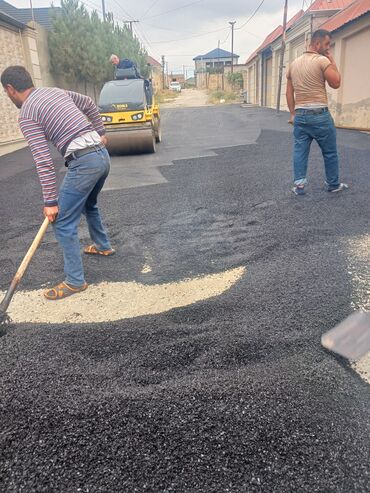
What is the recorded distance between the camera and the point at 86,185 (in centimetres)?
325

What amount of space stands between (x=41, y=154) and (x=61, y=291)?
1.12 metres

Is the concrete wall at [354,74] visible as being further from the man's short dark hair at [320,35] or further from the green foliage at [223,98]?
the green foliage at [223,98]

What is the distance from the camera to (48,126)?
3020 millimetres

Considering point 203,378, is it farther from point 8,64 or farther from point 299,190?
point 8,64

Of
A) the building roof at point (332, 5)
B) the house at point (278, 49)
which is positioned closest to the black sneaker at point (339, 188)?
the house at point (278, 49)

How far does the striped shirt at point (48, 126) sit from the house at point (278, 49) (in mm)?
14652

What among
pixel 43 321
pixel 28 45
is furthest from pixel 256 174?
pixel 28 45

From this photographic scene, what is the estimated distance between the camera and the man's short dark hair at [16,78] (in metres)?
2.89

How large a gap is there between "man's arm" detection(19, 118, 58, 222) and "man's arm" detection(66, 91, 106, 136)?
2.03ft

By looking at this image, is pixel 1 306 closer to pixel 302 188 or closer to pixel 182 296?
pixel 182 296

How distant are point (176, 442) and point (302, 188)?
4134 millimetres

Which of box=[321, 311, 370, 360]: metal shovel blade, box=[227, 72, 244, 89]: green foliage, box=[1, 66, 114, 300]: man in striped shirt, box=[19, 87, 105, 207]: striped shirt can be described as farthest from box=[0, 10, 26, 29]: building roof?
box=[227, 72, 244, 89]: green foliage

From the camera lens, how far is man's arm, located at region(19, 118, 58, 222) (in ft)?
9.68

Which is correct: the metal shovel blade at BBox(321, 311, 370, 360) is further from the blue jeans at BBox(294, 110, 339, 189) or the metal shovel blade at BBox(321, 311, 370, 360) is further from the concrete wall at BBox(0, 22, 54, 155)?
the concrete wall at BBox(0, 22, 54, 155)
